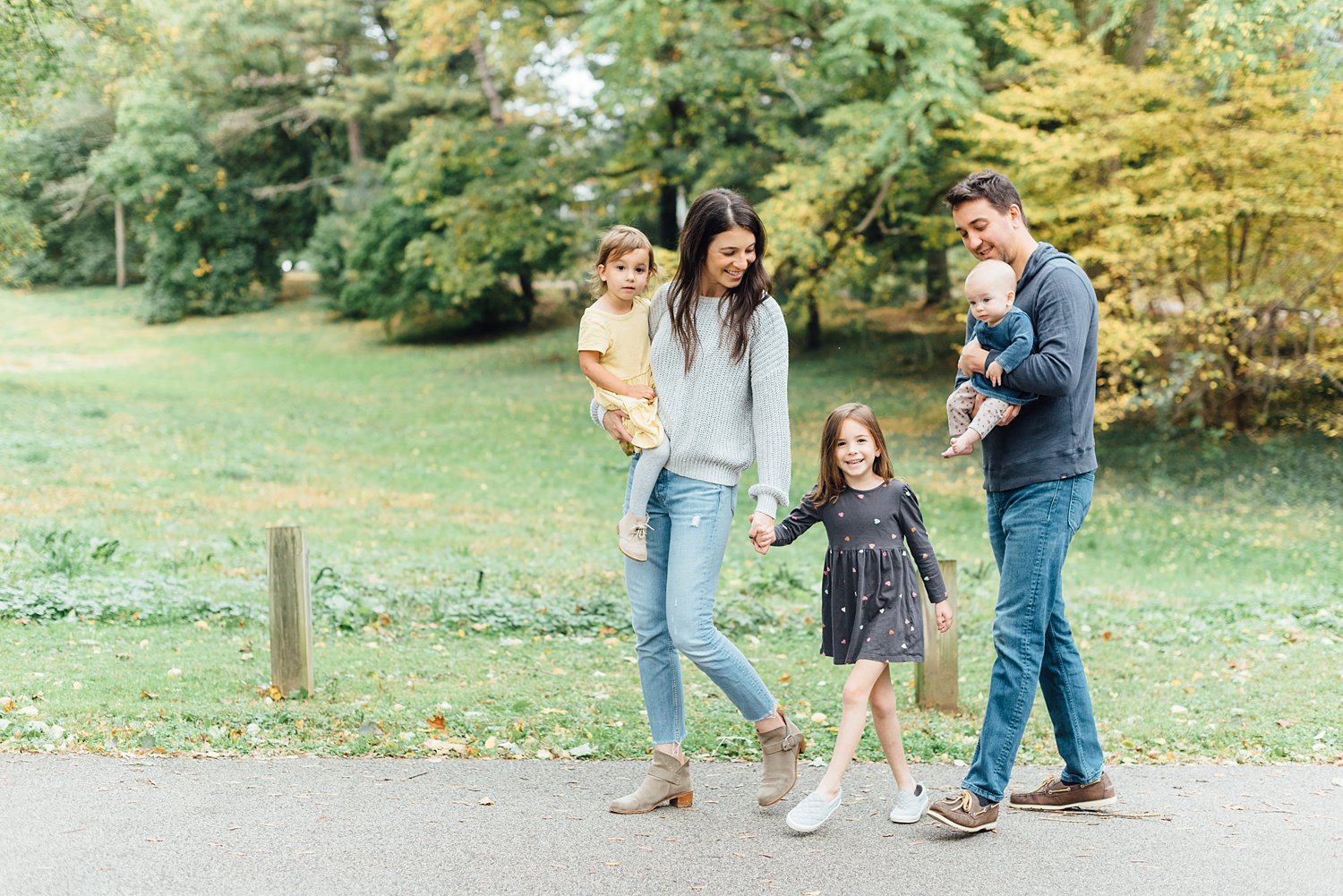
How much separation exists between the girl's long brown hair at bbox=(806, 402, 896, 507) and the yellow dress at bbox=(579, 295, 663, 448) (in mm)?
593

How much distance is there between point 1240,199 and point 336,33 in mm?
32456

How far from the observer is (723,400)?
14.2 ft

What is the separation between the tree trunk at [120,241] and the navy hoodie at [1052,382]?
50.0 m

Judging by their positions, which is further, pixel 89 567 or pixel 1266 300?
pixel 1266 300

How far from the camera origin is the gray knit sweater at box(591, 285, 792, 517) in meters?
4.31

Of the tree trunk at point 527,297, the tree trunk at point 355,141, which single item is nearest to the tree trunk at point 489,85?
the tree trunk at point 527,297

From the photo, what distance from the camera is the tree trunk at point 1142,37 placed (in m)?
16.3

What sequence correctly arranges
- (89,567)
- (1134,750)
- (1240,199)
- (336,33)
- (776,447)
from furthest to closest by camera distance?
(336,33) → (1240,199) → (89,567) → (1134,750) → (776,447)

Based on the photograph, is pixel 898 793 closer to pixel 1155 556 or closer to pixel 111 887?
pixel 111 887

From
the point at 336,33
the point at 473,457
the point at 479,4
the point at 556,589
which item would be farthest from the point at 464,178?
the point at 556,589

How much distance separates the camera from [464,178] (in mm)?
33062

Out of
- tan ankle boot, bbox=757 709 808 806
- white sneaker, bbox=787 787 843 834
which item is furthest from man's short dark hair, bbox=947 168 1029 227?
white sneaker, bbox=787 787 843 834

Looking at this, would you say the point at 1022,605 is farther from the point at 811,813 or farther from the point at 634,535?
the point at 634,535

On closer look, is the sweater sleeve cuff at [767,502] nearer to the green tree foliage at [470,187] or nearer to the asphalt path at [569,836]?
the asphalt path at [569,836]
